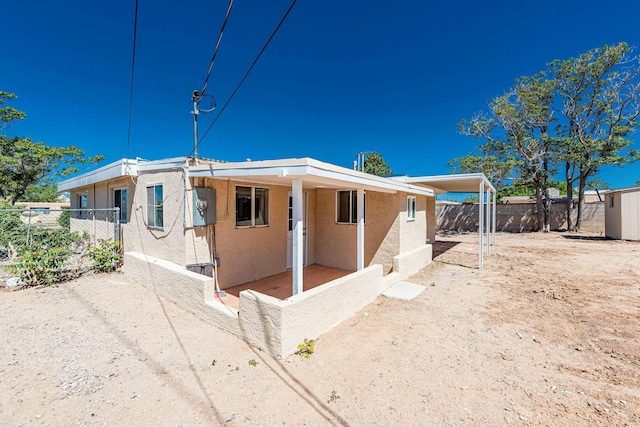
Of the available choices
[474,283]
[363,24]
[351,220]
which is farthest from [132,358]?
[363,24]

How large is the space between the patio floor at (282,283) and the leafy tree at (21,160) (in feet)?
73.4

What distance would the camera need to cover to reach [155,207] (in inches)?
263

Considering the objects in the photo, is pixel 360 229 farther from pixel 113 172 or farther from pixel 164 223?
pixel 113 172

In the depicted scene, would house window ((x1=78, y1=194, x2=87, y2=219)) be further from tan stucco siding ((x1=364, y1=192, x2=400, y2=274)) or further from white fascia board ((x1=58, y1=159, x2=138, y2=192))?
tan stucco siding ((x1=364, y1=192, x2=400, y2=274))

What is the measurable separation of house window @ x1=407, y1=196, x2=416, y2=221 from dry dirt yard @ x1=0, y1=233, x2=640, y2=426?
293cm

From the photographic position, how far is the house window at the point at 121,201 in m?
8.48

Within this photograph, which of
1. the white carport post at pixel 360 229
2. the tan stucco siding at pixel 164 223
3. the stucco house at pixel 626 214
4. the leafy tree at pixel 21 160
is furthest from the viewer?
the leafy tree at pixel 21 160

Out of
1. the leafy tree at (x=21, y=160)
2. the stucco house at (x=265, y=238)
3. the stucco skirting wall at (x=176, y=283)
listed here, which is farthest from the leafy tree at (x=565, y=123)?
the leafy tree at (x=21, y=160)

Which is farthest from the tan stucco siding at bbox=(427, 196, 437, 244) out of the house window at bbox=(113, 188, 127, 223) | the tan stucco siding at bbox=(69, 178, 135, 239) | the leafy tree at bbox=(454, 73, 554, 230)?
the house window at bbox=(113, 188, 127, 223)

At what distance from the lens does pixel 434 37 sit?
A: 15219mm

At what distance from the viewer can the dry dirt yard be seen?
8.73 ft

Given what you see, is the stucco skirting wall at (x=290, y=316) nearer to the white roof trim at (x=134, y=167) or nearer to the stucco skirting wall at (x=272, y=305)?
the stucco skirting wall at (x=272, y=305)

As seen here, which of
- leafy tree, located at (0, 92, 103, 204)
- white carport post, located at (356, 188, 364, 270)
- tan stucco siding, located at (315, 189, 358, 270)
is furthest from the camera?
leafy tree, located at (0, 92, 103, 204)

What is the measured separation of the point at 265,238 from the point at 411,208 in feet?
14.7
